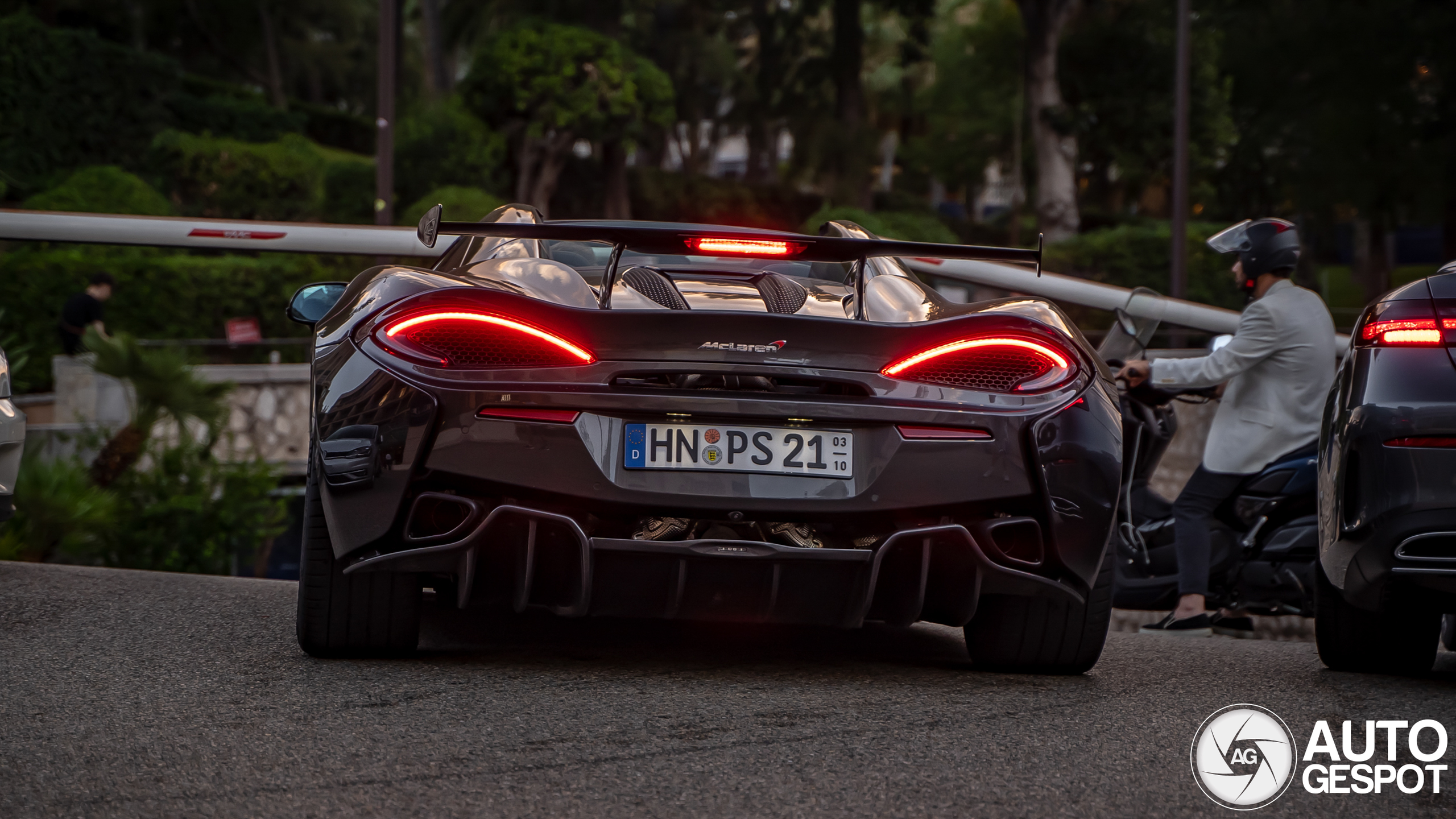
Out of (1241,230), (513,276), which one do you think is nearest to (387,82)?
(1241,230)

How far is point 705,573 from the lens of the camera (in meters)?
3.80

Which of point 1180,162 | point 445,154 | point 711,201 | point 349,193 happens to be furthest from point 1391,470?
point 711,201

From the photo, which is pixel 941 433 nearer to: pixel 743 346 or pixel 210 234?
pixel 743 346

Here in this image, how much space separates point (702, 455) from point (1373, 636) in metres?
2.28

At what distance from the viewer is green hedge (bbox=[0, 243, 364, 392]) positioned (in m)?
18.1

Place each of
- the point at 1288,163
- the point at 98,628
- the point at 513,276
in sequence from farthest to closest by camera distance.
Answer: the point at 1288,163 < the point at 98,628 < the point at 513,276

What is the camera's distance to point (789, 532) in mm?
3838

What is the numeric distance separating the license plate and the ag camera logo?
3.24 feet

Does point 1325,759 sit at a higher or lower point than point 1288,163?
lower

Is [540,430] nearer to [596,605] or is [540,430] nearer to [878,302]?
[596,605]

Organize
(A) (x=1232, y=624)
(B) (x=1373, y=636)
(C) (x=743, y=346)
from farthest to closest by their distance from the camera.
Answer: (A) (x=1232, y=624) → (B) (x=1373, y=636) → (C) (x=743, y=346)

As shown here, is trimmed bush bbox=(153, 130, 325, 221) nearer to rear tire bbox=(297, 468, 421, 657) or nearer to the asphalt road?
the asphalt road

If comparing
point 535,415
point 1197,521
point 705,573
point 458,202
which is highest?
point 458,202

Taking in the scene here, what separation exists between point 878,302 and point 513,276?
93 centimetres
